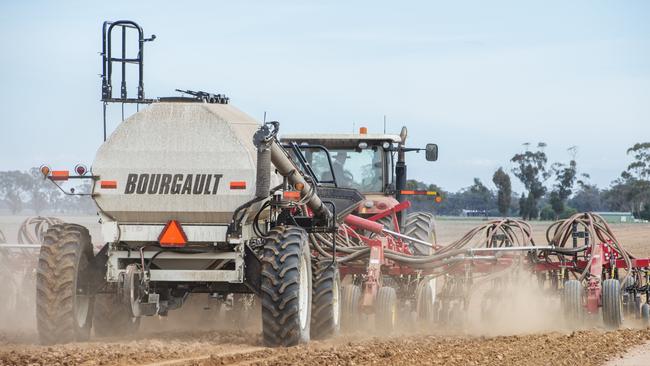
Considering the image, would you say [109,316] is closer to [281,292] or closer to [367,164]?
[281,292]

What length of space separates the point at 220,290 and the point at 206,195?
3.62ft

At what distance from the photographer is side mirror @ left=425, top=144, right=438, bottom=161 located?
1606 centimetres

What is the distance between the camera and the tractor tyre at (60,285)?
1007cm

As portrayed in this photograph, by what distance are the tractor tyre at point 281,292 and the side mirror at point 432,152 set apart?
5.95 m

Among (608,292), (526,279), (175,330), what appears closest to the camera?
(175,330)

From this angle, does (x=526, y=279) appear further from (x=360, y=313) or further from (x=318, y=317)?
(x=318, y=317)

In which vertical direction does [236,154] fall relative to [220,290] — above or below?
above

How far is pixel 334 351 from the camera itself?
982cm

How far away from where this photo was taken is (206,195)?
402 inches

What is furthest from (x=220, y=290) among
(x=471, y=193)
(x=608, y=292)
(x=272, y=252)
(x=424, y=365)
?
(x=471, y=193)

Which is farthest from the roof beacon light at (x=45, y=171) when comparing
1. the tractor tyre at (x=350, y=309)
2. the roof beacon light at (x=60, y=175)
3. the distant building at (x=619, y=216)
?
the distant building at (x=619, y=216)

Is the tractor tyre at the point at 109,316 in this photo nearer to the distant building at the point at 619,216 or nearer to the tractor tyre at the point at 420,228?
the tractor tyre at the point at 420,228

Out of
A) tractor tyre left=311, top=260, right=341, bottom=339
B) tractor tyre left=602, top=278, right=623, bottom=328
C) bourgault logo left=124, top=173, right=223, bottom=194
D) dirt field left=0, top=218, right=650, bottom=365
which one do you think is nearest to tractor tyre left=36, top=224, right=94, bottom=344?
dirt field left=0, top=218, right=650, bottom=365

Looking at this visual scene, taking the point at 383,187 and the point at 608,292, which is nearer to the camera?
the point at 608,292
